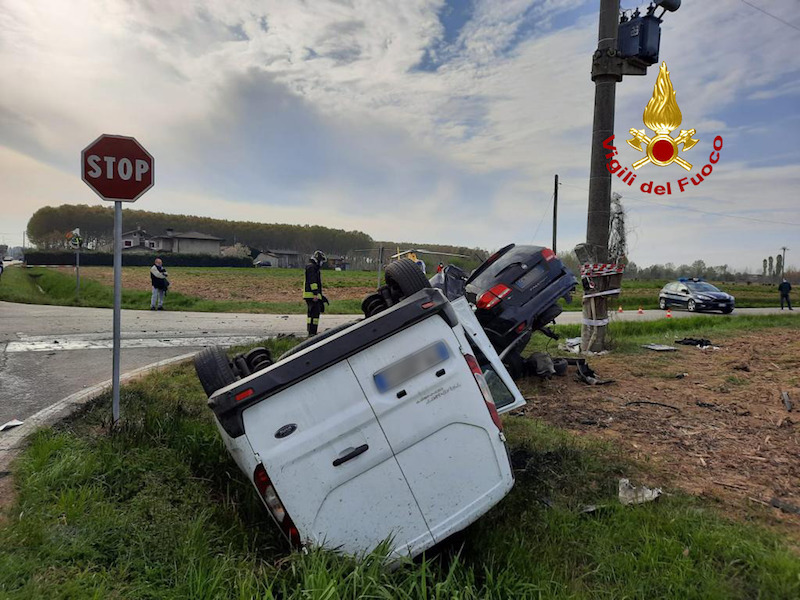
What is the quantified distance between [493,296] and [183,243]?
98.1 meters

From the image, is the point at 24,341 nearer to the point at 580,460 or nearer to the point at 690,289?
the point at 580,460

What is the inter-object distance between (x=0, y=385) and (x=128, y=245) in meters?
94.5

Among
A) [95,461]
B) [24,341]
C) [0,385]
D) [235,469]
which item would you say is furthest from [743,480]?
[24,341]

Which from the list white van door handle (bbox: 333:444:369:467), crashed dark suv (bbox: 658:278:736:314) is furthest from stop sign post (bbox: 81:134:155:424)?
crashed dark suv (bbox: 658:278:736:314)

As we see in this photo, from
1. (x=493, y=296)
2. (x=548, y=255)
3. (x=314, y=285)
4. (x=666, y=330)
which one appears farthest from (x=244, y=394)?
(x=666, y=330)

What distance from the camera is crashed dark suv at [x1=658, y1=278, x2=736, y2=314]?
21.2 meters

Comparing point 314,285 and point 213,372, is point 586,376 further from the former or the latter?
point 314,285

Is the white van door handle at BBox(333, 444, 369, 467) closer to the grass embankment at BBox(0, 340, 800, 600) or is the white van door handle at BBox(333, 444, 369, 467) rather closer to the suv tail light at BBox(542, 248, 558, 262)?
the grass embankment at BBox(0, 340, 800, 600)

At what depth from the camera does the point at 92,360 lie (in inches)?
307

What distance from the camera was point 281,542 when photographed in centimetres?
323

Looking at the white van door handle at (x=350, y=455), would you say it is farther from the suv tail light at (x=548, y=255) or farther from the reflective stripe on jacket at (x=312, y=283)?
the reflective stripe on jacket at (x=312, y=283)

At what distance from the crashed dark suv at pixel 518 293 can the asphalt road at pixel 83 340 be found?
484 centimetres

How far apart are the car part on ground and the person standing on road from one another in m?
14.7

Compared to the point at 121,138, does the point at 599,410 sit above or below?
below
